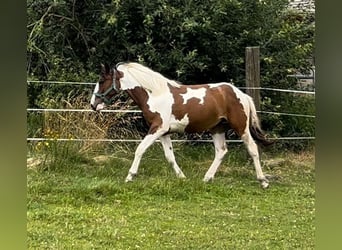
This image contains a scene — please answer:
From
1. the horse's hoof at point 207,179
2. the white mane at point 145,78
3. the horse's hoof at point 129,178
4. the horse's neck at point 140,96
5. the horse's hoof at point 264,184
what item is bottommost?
the horse's hoof at point 264,184

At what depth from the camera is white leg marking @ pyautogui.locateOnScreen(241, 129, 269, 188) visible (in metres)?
3.57

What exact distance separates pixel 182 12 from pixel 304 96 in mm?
1236

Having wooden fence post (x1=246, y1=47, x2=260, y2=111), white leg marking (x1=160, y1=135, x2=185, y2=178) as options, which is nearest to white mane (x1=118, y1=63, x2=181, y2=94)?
white leg marking (x1=160, y1=135, x2=185, y2=178)

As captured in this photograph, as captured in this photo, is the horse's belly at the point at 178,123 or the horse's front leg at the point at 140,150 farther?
the horse's belly at the point at 178,123

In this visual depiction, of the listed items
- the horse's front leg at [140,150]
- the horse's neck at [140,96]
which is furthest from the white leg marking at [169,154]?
the horse's neck at [140,96]

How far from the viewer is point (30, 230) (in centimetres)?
245

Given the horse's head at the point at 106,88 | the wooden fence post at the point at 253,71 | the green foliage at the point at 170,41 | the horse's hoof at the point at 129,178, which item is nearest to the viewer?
the horse's hoof at the point at 129,178

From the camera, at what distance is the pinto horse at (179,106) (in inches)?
142

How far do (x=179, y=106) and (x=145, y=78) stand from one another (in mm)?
296

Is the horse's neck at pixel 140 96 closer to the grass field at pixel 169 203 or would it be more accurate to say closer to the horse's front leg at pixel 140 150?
the horse's front leg at pixel 140 150

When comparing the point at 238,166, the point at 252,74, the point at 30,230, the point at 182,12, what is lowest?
the point at 238,166

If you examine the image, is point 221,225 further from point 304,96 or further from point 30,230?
point 304,96

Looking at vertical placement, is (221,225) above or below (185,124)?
below
